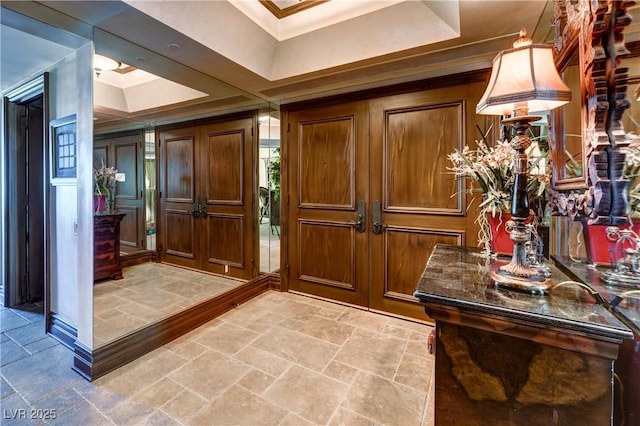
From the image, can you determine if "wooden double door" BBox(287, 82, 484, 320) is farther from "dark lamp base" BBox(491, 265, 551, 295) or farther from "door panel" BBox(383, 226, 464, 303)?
"dark lamp base" BBox(491, 265, 551, 295)

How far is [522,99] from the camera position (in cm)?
106

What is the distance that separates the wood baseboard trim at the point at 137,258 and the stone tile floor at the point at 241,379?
80cm

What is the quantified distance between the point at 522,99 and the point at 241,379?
2280mm

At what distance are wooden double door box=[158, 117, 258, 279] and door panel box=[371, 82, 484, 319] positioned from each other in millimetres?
1643

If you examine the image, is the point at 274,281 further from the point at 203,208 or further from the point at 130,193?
the point at 130,193

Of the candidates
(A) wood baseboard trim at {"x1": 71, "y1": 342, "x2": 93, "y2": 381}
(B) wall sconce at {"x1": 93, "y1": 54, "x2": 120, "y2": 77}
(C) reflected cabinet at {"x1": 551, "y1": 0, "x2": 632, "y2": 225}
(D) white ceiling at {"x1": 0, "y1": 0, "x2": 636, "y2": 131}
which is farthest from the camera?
(B) wall sconce at {"x1": 93, "y1": 54, "x2": 120, "y2": 77}

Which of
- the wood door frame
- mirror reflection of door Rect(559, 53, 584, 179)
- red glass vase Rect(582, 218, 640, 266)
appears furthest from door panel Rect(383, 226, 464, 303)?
the wood door frame

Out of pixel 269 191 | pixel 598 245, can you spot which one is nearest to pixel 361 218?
pixel 269 191

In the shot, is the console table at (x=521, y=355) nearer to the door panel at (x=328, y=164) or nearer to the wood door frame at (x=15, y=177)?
the door panel at (x=328, y=164)

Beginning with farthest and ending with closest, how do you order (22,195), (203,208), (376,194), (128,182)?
(203,208) → (376,194) → (22,195) → (128,182)

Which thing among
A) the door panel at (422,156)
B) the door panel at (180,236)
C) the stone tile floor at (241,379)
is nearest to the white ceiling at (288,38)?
the door panel at (422,156)

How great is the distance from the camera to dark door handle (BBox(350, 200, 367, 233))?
124 inches

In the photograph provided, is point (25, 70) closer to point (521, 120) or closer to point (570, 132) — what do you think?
point (521, 120)

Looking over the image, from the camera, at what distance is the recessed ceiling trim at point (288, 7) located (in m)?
2.28
